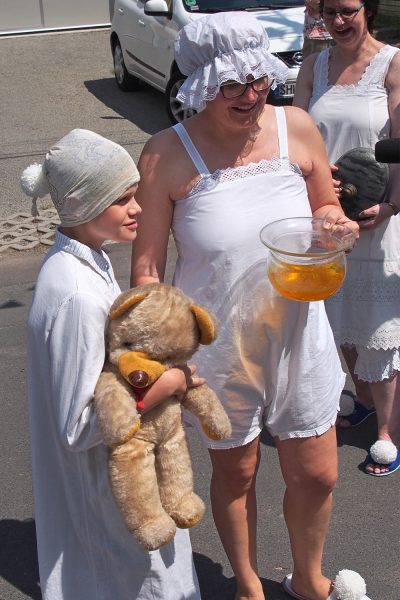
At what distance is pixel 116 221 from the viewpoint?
97.8 inches

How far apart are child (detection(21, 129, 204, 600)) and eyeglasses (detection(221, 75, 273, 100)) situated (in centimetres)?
45

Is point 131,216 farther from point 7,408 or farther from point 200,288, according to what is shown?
point 7,408

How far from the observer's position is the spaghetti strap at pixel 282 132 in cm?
291

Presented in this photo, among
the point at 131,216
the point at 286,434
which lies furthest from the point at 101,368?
the point at 286,434

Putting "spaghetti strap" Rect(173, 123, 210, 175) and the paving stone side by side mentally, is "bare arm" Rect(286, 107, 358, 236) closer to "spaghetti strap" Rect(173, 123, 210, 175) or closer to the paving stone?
"spaghetti strap" Rect(173, 123, 210, 175)

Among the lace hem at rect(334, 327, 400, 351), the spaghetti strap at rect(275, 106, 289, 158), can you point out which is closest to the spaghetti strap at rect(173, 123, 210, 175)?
the spaghetti strap at rect(275, 106, 289, 158)

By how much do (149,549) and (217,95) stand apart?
4.34 feet

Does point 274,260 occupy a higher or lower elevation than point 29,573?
higher

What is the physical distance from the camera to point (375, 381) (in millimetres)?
4176

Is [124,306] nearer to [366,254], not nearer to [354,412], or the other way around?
[366,254]

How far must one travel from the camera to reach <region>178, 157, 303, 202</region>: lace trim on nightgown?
2840 mm

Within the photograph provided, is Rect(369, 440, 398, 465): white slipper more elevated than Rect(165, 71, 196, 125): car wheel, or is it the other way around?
Rect(369, 440, 398, 465): white slipper

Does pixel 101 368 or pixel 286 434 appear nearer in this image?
pixel 101 368

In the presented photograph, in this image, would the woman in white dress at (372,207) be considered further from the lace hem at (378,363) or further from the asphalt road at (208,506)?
the asphalt road at (208,506)
